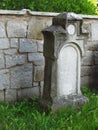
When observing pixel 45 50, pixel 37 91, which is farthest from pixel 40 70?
pixel 45 50

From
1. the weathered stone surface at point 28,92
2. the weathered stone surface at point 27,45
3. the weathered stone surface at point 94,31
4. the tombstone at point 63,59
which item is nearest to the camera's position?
the tombstone at point 63,59

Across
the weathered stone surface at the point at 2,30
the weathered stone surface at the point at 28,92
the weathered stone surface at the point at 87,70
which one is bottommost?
the weathered stone surface at the point at 28,92

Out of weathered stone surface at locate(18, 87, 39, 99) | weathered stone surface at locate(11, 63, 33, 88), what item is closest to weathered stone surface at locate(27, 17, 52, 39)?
weathered stone surface at locate(11, 63, 33, 88)

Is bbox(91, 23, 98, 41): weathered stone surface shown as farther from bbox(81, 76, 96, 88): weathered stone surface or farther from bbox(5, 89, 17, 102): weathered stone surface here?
bbox(5, 89, 17, 102): weathered stone surface

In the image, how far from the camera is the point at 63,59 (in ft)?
17.2

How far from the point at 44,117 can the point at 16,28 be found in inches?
54.7

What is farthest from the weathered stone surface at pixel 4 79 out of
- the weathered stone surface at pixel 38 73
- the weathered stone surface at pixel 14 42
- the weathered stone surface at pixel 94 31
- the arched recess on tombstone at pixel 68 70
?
the weathered stone surface at pixel 94 31

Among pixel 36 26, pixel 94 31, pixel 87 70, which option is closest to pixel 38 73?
pixel 36 26

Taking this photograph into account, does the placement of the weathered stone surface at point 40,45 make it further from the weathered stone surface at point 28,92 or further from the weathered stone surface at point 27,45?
the weathered stone surface at point 28,92

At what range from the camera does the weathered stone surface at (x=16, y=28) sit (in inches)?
218

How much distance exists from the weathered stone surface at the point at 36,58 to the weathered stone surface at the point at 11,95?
51 centimetres

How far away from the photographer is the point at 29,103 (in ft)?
18.5

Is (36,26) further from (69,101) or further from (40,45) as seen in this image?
(69,101)

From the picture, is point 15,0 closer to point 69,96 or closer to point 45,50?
point 45,50
